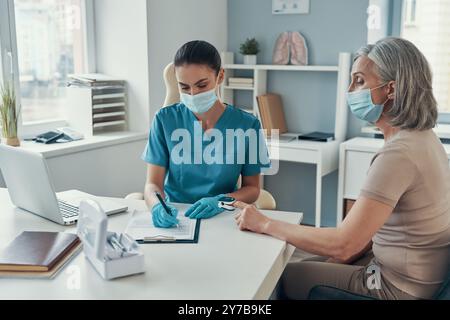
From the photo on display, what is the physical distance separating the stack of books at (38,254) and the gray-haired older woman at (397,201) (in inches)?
20.2

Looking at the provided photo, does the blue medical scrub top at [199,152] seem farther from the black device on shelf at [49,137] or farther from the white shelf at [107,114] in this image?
the white shelf at [107,114]

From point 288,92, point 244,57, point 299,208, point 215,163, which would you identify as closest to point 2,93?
point 215,163

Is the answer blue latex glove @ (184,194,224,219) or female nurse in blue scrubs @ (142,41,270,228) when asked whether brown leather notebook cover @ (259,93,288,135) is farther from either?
blue latex glove @ (184,194,224,219)

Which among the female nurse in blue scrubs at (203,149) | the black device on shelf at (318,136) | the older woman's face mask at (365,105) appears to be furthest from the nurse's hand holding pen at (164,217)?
the black device on shelf at (318,136)

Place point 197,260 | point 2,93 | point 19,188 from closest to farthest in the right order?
1. point 197,260
2. point 19,188
3. point 2,93

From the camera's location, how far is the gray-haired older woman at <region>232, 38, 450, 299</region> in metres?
1.40

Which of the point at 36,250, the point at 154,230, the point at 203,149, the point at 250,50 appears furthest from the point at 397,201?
the point at 250,50

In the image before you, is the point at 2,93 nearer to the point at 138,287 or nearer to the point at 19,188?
the point at 19,188

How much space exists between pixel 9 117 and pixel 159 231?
5.27 ft

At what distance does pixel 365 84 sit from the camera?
1595 millimetres

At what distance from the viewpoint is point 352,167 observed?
3.30 meters

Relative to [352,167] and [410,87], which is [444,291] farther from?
[352,167]

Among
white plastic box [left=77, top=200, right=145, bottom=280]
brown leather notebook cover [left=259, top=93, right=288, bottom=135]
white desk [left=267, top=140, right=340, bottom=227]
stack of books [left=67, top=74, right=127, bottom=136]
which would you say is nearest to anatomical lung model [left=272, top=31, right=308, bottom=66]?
brown leather notebook cover [left=259, top=93, right=288, bottom=135]
